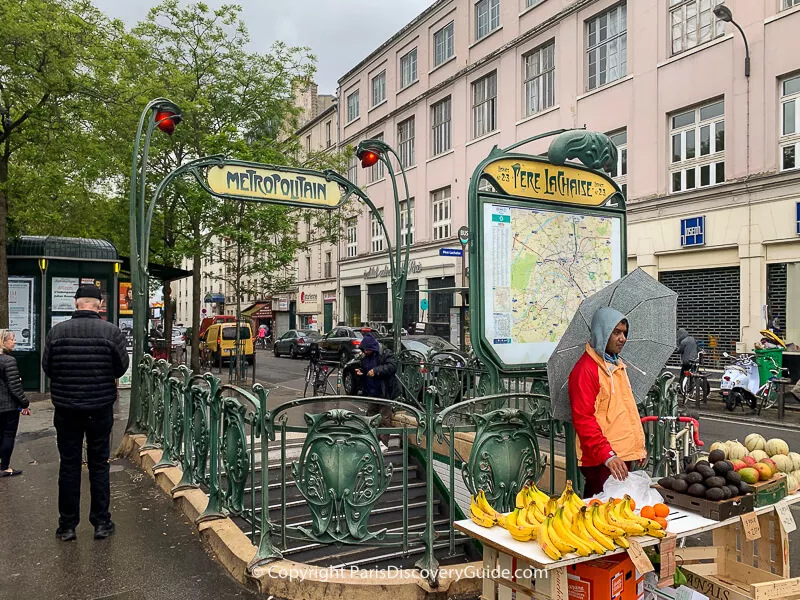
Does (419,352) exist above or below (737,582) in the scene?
above

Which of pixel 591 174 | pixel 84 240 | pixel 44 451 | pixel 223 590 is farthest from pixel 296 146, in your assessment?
pixel 223 590

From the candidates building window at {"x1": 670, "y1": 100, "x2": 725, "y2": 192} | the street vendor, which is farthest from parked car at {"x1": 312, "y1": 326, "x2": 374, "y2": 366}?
the street vendor

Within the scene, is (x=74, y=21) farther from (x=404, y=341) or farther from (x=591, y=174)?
(x=591, y=174)

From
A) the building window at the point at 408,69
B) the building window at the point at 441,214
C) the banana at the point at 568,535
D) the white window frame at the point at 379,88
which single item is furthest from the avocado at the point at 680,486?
the white window frame at the point at 379,88

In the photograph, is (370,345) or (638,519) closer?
(638,519)

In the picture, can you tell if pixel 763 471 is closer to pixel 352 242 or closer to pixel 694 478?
pixel 694 478

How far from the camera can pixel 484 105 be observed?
29.5 meters

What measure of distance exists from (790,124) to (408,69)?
22.0m

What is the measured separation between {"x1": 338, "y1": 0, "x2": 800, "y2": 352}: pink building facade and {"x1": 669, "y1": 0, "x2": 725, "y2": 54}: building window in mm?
39

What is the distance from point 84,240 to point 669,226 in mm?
16727

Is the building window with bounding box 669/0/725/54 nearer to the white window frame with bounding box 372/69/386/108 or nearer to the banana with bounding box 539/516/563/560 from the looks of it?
the white window frame with bounding box 372/69/386/108

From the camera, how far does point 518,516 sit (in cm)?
349

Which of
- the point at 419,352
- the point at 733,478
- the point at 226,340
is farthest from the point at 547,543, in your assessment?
the point at 226,340

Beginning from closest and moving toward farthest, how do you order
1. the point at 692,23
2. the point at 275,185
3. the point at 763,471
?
the point at 763,471 < the point at 275,185 < the point at 692,23
